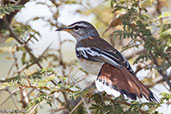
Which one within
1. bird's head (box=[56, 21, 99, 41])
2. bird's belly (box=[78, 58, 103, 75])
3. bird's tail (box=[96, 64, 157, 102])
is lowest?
bird's tail (box=[96, 64, 157, 102])

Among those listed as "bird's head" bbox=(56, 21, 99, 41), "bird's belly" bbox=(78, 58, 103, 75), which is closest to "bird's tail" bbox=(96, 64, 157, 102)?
"bird's belly" bbox=(78, 58, 103, 75)

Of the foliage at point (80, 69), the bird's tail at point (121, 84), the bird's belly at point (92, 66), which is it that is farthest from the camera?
the bird's belly at point (92, 66)

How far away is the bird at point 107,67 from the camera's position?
2.42 metres

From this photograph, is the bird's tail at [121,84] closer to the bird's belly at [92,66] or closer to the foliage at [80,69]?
the foliage at [80,69]

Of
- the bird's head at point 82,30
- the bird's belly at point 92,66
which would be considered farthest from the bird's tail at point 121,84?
the bird's head at point 82,30

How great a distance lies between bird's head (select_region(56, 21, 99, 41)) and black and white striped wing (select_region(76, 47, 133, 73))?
0.58 metres

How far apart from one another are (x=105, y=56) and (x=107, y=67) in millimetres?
174

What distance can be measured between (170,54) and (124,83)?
0.55m

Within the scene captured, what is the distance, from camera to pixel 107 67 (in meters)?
2.83

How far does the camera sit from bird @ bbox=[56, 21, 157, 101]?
2.42 m

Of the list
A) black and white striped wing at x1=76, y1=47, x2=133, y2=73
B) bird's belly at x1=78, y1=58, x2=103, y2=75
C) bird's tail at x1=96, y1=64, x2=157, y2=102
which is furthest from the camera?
bird's belly at x1=78, y1=58, x2=103, y2=75

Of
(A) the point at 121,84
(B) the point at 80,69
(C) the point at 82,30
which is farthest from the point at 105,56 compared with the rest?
(C) the point at 82,30

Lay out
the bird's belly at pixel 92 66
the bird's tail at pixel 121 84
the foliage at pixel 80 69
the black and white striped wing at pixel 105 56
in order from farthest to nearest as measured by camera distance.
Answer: the bird's belly at pixel 92 66
the black and white striped wing at pixel 105 56
the bird's tail at pixel 121 84
the foliage at pixel 80 69

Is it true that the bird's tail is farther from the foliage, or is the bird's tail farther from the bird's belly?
the bird's belly
